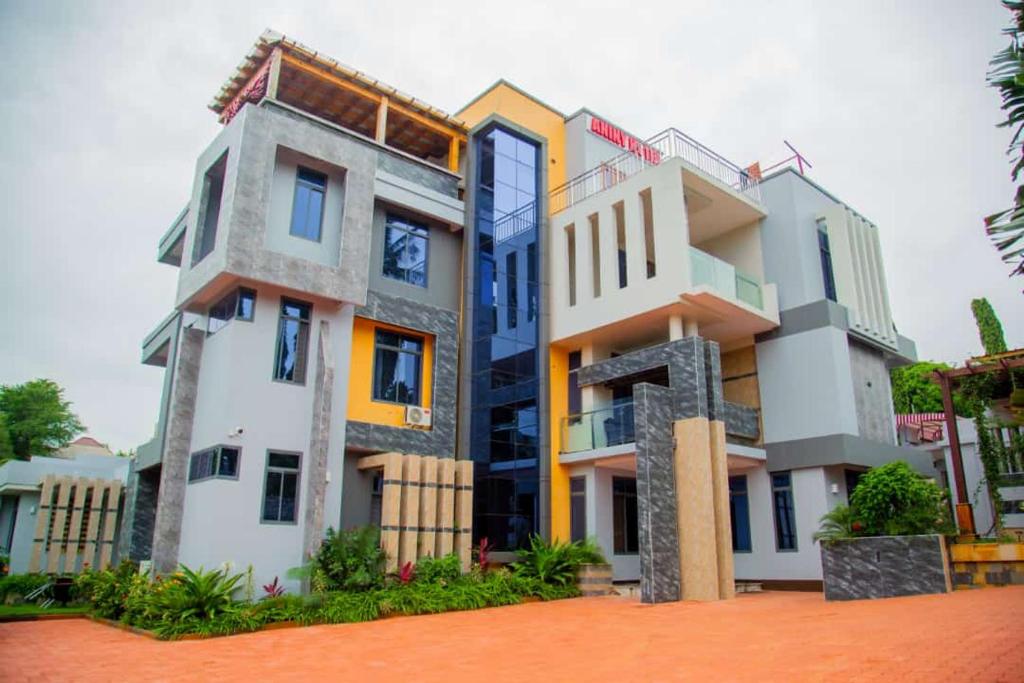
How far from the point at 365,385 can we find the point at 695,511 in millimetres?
8141

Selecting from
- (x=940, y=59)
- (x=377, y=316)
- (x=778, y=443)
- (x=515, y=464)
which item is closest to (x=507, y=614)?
(x=515, y=464)

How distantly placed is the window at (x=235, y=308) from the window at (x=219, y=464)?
276cm

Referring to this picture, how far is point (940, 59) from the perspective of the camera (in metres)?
5.96

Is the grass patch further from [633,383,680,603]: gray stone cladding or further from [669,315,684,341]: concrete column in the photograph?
[669,315,684,341]: concrete column

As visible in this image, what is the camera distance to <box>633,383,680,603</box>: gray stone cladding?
579 inches

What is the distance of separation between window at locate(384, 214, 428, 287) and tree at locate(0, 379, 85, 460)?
35880 mm

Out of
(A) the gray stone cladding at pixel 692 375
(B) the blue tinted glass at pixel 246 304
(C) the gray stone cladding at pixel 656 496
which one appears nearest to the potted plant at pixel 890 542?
(C) the gray stone cladding at pixel 656 496

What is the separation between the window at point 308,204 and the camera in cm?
1606

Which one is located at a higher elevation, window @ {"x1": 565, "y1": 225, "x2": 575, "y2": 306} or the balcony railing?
the balcony railing

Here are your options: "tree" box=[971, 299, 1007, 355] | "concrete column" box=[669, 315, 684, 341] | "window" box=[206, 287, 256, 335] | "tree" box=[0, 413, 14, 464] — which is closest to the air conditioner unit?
"window" box=[206, 287, 256, 335]

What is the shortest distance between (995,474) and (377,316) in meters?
14.3

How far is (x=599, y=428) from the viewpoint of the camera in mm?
17891

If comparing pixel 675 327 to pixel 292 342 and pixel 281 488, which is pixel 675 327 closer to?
pixel 292 342

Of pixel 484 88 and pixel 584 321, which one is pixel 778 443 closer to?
pixel 584 321
